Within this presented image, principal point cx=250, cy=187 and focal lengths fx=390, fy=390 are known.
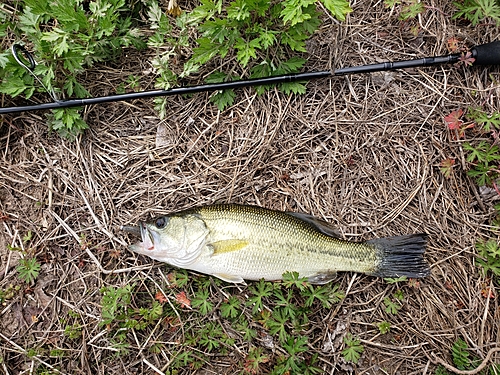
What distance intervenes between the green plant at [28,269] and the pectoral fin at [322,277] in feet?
9.00

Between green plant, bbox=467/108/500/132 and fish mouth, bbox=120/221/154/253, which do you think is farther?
green plant, bbox=467/108/500/132

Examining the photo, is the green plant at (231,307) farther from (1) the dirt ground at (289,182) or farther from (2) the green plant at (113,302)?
(2) the green plant at (113,302)

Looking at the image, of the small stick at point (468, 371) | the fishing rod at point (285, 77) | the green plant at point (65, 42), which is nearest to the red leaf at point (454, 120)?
the fishing rod at point (285, 77)

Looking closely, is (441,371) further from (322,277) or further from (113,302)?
(113,302)

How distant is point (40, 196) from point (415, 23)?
14.2ft

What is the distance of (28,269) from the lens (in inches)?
155

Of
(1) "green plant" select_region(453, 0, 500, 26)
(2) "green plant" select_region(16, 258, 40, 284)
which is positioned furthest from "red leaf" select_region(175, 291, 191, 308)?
(1) "green plant" select_region(453, 0, 500, 26)

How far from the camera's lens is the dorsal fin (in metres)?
3.83

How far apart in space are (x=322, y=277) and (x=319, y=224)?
1.68 ft

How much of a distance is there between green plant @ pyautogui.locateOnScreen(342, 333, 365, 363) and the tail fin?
675mm

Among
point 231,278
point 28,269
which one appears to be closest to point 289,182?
point 231,278

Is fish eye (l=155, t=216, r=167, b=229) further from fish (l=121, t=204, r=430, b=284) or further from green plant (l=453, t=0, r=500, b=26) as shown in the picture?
green plant (l=453, t=0, r=500, b=26)

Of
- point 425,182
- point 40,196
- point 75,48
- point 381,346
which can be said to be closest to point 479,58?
point 425,182

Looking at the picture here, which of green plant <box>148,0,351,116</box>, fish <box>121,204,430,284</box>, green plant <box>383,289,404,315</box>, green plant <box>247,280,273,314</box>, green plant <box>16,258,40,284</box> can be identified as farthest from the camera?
A: green plant <box>16,258,40,284</box>
